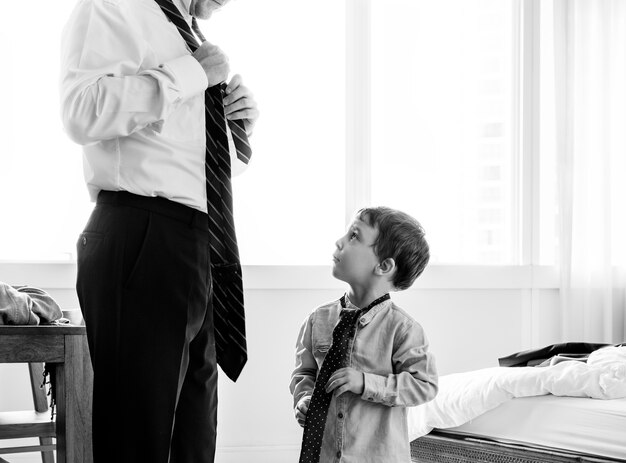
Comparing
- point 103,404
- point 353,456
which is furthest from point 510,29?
point 103,404

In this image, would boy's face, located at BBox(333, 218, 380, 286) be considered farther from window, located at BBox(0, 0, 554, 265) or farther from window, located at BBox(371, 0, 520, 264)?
window, located at BBox(371, 0, 520, 264)

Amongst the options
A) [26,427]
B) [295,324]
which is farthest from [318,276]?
[26,427]

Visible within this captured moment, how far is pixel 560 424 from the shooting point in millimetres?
2512

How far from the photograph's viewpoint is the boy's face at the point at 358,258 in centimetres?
194

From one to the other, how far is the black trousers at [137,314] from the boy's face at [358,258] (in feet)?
1.50

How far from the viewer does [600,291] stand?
3971 mm

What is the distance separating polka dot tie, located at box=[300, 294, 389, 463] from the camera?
181cm

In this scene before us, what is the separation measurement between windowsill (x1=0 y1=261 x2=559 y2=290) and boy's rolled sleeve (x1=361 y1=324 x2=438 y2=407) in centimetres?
186

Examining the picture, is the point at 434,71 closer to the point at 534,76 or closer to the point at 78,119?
the point at 534,76

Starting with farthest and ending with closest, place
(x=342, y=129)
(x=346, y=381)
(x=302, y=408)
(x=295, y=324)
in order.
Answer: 1. (x=342, y=129)
2. (x=295, y=324)
3. (x=302, y=408)
4. (x=346, y=381)

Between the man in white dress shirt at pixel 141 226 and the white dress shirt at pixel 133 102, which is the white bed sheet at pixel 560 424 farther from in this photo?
the white dress shirt at pixel 133 102

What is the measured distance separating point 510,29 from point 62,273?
7.66ft

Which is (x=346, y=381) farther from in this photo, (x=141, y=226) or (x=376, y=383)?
(x=141, y=226)

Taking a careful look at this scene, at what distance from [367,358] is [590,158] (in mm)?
2514
